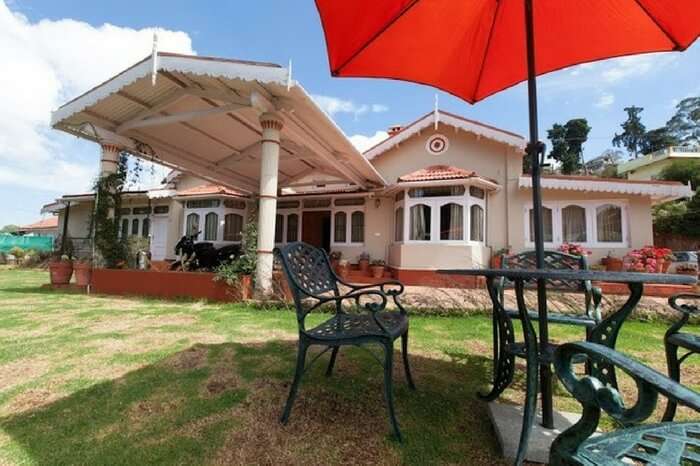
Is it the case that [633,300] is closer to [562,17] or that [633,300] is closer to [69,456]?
[562,17]

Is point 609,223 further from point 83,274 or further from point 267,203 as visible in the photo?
point 83,274

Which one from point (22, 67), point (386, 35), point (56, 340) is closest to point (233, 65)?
point (386, 35)

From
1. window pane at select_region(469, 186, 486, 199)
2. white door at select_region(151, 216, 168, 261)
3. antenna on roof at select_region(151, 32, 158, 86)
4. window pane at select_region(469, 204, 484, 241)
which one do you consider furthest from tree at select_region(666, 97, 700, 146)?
antenna on roof at select_region(151, 32, 158, 86)

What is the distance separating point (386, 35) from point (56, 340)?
4.50 metres

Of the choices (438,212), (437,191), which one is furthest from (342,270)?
(437,191)

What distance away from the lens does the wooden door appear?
13445 millimetres

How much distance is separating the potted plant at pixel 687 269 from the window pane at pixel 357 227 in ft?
28.5

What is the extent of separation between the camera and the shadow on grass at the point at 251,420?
1.66 metres

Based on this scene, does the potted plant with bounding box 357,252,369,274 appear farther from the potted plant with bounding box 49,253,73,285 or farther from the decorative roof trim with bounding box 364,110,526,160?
the potted plant with bounding box 49,253,73,285

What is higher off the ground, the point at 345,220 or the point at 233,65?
the point at 233,65

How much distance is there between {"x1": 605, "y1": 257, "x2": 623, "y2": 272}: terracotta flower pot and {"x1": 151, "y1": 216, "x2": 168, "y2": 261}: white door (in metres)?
15.9

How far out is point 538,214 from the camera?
1.97 m

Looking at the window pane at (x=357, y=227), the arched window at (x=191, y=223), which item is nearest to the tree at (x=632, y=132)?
the window pane at (x=357, y=227)

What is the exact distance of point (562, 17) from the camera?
2.35 m
